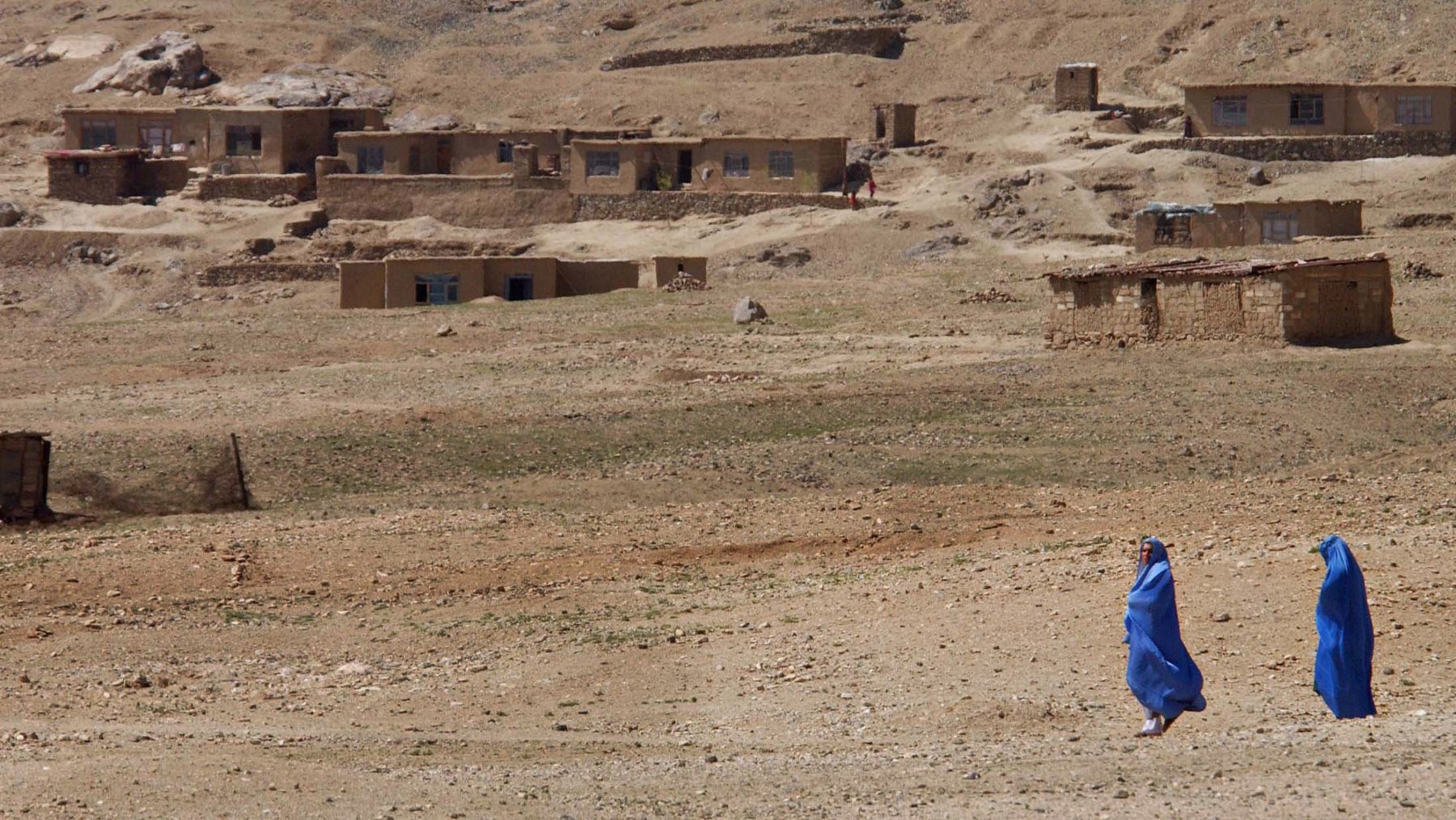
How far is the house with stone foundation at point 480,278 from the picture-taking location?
146ft

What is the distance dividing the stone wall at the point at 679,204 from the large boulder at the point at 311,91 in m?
12.5

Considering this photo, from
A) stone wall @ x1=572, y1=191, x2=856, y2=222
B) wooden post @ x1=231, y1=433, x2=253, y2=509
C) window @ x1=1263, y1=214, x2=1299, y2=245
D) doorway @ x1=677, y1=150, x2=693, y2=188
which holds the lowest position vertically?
wooden post @ x1=231, y1=433, x2=253, y2=509

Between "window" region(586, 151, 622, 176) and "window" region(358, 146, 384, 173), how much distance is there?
5765 millimetres

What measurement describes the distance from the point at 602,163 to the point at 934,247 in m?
10.8

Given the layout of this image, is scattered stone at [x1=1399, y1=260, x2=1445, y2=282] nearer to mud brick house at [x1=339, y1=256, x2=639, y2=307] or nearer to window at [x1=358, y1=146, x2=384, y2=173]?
mud brick house at [x1=339, y1=256, x2=639, y2=307]

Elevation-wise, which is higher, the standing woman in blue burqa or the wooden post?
the standing woman in blue burqa

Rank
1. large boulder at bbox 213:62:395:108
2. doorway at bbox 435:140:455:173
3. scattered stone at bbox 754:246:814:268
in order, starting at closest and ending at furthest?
scattered stone at bbox 754:246:814:268 < doorway at bbox 435:140:455:173 < large boulder at bbox 213:62:395:108

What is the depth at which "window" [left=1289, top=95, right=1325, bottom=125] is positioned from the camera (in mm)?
53656

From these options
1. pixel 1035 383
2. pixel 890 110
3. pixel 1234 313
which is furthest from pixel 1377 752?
pixel 890 110

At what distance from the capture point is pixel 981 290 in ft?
133

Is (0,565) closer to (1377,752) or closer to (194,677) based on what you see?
(194,677)

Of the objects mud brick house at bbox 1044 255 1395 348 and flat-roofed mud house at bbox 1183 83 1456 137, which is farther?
flat-roofed mud house at bbox 1183 83 1456 137

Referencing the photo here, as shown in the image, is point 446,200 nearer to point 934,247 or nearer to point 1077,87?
point 934,247

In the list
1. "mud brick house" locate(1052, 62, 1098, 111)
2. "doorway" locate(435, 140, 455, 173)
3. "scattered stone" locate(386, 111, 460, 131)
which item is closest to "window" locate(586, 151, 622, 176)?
"doorway" locate(435, 140, 455, 173)
